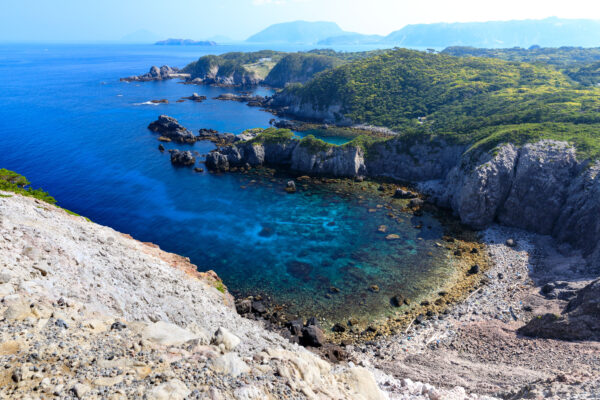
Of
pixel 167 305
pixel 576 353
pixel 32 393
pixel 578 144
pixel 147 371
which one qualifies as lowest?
pixel 576 353

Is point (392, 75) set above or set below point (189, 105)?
above

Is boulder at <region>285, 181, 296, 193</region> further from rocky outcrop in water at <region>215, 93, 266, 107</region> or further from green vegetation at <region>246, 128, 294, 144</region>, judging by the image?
rocky outcrop in water at <region>215, 93, 266, 107</region>

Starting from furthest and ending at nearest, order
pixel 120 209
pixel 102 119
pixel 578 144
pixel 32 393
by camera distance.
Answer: pixel 102 119 < pixel 120 209 < pixel 578 144 < pixel 32 393

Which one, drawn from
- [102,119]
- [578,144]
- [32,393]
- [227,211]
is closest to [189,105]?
[102,119]

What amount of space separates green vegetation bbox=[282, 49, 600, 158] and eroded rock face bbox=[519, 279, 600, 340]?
2955 centimetres

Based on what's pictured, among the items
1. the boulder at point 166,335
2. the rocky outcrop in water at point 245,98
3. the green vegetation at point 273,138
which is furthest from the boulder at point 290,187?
→ the rocky outcrop in water at point 245,98

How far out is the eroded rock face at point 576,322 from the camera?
27828mm

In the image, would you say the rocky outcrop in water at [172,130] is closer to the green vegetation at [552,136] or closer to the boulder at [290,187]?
the boulder at [290,187]

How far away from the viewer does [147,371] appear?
14.4 m

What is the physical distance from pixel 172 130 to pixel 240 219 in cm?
6154

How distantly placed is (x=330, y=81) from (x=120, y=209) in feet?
315

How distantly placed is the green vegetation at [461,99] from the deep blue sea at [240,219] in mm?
23845

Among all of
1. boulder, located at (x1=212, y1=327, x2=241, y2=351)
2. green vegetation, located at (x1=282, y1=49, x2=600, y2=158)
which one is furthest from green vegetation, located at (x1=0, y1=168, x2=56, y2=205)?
green vegetation, located at (x1=282, y1=49, x2=600, y2=158)

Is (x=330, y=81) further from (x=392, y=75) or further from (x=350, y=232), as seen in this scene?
(x=350, y=232)
